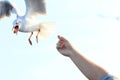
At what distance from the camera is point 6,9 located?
9.46ft

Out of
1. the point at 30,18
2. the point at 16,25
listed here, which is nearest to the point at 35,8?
the point at 30,18

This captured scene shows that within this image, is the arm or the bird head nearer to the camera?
the arm

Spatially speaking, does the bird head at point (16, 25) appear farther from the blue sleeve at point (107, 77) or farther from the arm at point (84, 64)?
the blue sleeve at point (107, 77)

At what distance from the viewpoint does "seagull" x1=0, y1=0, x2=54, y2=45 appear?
2326mm

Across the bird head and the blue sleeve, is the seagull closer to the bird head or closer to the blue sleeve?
the bird head

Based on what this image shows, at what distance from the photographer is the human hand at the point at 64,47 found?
2.09m

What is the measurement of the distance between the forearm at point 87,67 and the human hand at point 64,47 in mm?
46

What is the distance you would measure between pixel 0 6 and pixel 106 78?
1308 millimetres

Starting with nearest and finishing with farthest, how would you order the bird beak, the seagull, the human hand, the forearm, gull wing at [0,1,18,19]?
1. the forearm
2. the human hand
3. the bird beak
4. the seagull
5. gull wing at [0,1,18,19]

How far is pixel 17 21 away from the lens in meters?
2.33

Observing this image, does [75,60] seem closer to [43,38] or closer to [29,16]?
[43,38]

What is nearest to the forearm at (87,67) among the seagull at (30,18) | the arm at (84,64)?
the arm at (84,64)

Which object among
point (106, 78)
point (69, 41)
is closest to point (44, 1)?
point (69, 41)

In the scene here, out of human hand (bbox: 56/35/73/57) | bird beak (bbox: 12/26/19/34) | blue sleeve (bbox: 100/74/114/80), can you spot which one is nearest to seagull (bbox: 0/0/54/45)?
bird beak (bbox: 12/26/19/34)
